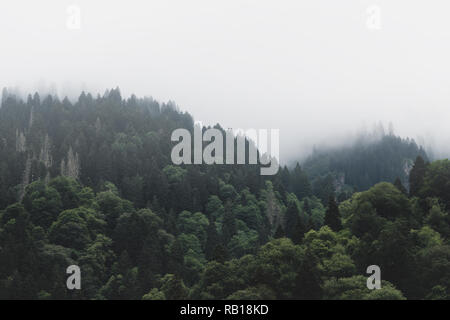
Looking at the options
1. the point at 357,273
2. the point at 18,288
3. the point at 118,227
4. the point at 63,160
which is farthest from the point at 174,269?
the point at 63,160

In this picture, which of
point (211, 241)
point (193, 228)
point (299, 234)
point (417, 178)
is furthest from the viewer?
point (193, 228)

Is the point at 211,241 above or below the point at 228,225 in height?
below

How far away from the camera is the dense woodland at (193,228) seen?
69.2 meters

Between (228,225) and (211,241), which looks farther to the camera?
(228,225)

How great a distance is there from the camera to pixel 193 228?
4845 inches

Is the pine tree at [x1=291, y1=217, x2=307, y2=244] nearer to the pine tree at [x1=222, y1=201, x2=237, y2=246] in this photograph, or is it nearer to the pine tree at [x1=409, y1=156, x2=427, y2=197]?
the pine tree at [x1=409, y1=156, x2=427, y2=197]

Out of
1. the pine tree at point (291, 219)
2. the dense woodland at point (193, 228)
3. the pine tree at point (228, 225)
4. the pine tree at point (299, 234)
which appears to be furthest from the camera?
the pine tree at point (228, 225)

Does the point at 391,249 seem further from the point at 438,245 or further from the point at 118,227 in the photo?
the point at 118,227

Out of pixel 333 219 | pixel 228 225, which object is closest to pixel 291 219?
pixel 228 225

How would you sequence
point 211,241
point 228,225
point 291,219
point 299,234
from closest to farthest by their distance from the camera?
1. point 299,234
2. point 211,241
3. point 291,219
4. point 228,225

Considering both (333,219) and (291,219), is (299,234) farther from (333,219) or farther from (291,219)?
(291,219)

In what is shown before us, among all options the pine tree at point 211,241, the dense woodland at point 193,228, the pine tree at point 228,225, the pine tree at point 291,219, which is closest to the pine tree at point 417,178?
the dense woodland at point 193,228

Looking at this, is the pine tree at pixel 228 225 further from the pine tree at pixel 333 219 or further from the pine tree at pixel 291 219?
the pine tree at pixel 333 219

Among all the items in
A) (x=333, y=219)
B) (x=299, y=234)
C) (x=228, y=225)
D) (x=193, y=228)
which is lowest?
(x=193, y=228)
